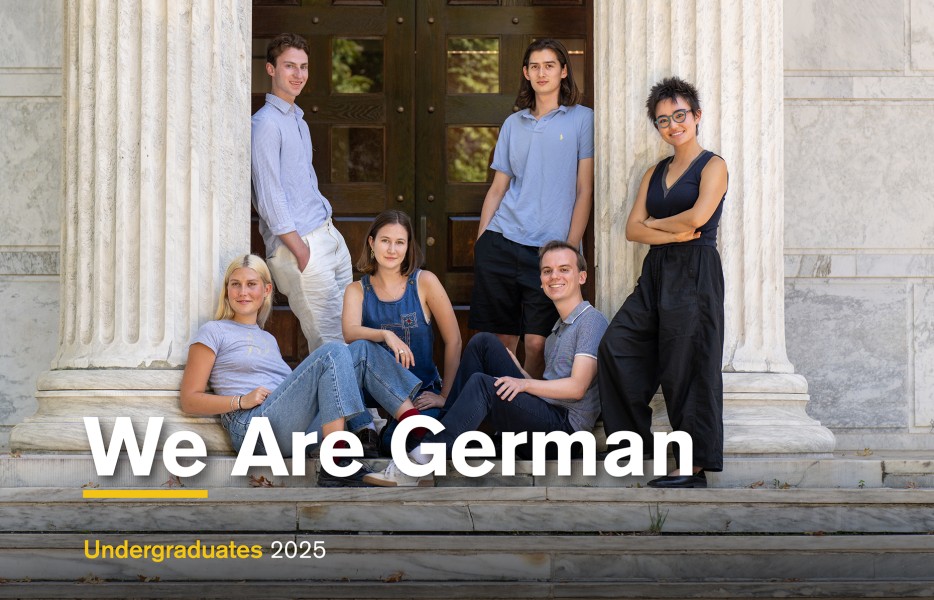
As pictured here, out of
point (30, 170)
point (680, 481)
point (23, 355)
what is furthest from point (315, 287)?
point (680, 481)

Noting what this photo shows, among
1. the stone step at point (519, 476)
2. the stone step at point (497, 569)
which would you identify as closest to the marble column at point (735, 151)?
the stone step at point (519, 476)

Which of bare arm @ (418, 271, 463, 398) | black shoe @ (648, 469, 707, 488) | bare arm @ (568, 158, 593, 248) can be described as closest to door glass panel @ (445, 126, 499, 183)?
bare arm @ (568, 158, 593, 248)

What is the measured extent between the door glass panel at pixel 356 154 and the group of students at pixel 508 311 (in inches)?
Answer: 53.7

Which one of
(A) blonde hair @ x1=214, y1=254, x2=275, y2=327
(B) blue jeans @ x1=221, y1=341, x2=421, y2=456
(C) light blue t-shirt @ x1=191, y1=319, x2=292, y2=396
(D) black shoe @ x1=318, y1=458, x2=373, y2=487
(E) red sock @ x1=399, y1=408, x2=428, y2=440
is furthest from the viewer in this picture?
(A) blonde hair @ x1=214, y1=254, x2=275, y2=327

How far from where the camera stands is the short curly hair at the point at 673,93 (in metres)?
6.38

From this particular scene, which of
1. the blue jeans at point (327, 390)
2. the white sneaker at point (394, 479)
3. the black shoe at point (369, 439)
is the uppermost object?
the blue jeans at point (327, 390)

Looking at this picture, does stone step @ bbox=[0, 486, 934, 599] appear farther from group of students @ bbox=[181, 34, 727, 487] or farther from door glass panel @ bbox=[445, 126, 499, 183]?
door glass panel @ bbox=[445, 126, 499, 183]

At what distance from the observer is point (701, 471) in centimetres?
613

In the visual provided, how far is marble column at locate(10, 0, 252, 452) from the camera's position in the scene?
6570mm

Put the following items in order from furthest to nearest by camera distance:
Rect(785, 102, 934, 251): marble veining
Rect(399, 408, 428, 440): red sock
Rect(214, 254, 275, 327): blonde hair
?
Rect(785, 102, 934, 251): marble veining
Rect(214, 254, 275, 327): blonde hair
Rect(399, 408, 428, 440): red sock

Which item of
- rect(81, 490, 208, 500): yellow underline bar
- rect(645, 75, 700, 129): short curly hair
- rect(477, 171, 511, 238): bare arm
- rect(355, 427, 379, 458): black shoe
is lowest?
rect(81, 490, 208, 500): yellow underline bar

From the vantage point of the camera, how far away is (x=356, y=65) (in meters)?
8.70

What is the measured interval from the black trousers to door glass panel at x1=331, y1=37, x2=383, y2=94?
2.98m

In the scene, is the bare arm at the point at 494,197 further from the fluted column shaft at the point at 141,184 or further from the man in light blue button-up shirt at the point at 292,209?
the fluted column shaft at the point at 141,184
